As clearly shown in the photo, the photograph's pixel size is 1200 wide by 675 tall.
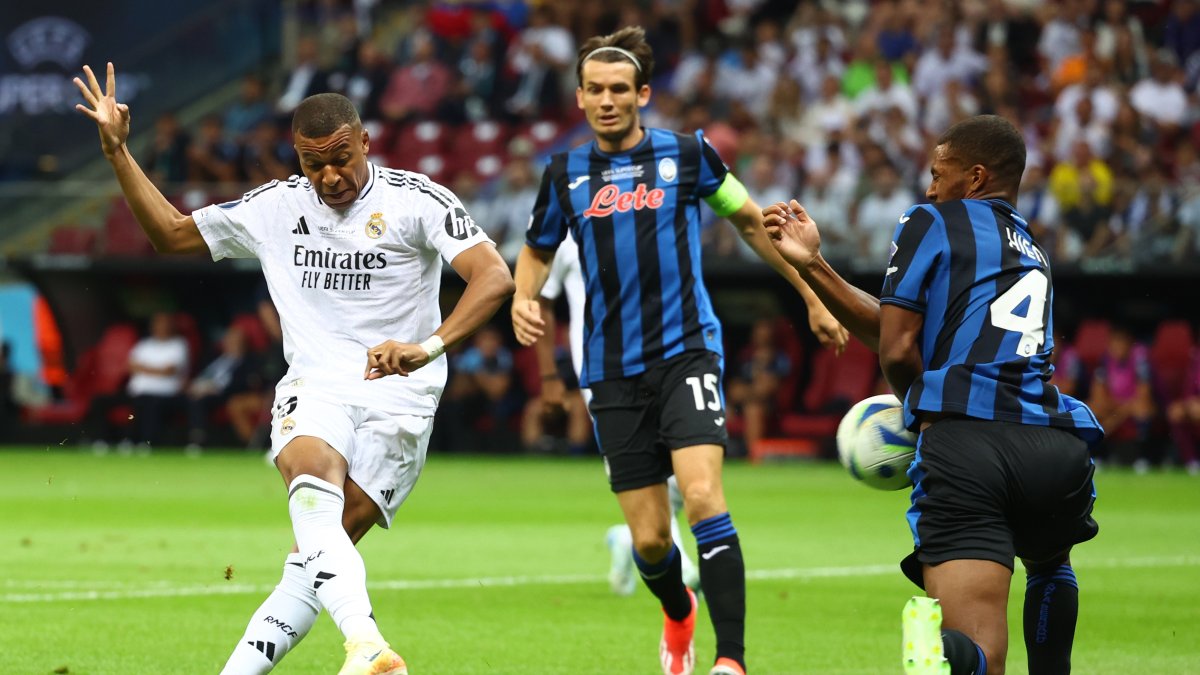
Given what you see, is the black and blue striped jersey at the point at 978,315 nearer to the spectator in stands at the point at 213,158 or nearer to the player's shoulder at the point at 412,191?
the player's shoulder at the point at 412,191

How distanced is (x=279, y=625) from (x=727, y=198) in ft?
9.36

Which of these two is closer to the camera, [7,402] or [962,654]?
[962,654]

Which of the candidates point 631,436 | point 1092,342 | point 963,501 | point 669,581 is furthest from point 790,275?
point 1092,342

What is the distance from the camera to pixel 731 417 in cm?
2295

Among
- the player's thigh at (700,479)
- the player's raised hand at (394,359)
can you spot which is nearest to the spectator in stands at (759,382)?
the player's thigh at (700,479)

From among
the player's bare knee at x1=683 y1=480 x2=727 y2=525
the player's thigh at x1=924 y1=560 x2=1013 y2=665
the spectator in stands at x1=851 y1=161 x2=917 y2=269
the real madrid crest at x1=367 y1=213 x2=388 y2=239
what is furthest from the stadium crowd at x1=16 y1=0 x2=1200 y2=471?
the player's thigh at x1=924 y1=560 x2=1013 y2=665

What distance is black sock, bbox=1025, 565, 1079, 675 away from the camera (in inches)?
237

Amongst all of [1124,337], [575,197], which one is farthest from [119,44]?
[575,197]

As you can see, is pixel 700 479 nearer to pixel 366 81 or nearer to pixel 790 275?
pixel 790 275

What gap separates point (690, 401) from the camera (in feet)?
24.3

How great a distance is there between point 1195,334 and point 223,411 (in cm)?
1292

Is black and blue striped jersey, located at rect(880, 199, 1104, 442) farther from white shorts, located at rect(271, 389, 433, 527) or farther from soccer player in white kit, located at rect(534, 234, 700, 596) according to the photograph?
soccer player in white kit, located at rect(534, 234, 700, 596)

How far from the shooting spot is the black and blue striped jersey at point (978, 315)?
217 inches

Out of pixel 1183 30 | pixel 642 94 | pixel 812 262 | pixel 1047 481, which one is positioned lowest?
pixel 1047 481
